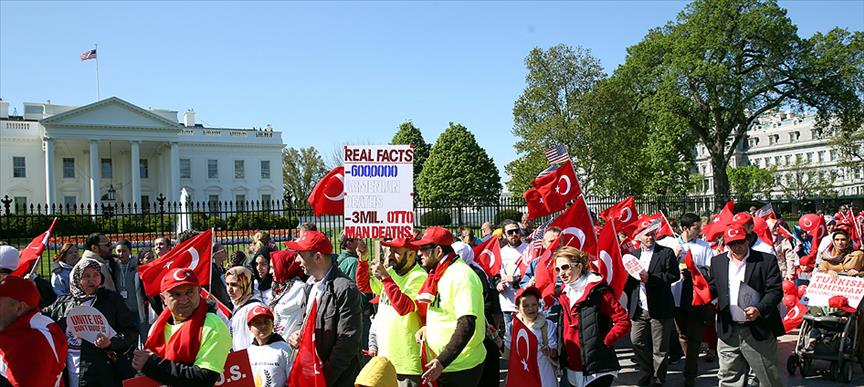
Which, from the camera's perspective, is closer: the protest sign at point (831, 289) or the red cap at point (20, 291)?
the red cap at point (20, 291)

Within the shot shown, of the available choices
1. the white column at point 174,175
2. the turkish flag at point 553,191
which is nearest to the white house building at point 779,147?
the white column at point 174,175

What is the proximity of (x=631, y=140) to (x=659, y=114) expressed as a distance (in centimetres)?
204

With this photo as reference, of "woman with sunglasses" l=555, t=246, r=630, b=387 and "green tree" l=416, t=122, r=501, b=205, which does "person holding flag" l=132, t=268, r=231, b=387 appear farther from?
"green tree" l=416, t=122, r=501, b=205

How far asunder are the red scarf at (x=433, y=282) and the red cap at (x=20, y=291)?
246 centimetres

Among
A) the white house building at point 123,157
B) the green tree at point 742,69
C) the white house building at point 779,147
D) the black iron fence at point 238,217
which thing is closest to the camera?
the black iron fence at point 238,217

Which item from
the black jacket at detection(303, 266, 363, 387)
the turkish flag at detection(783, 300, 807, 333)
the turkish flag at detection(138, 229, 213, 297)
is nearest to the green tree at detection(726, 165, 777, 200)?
the turkish flag at detection(783, 300, 807, 333)

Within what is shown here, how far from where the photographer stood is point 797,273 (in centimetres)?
1133

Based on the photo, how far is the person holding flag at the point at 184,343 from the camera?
3892 mm

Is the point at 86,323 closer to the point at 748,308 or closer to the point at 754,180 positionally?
the point at 748,308

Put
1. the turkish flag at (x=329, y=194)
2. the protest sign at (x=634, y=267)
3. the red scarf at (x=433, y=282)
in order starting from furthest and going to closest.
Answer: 1. the protest sign at (x=634, y=267)
2. the turkish flag at (x=329, y=194)
3. the red scarf at (x=433, y=282)

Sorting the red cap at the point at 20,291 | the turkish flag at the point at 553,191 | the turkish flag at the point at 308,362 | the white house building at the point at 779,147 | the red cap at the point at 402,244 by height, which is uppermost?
the white house building at the point at 779,147

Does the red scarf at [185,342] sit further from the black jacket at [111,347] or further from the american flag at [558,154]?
the american flag at [558,154]

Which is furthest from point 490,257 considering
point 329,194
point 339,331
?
point 339,331

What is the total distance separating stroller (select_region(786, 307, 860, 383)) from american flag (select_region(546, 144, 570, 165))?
330 centimetres
